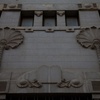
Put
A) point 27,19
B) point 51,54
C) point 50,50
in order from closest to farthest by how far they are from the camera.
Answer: point 51,54 → point 50,50 → point 27,19

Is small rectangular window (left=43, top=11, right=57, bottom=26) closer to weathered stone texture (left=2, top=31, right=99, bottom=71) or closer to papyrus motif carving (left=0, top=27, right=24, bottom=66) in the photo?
weathered stone texture (left=2, top=31, right=99, bottom=71)

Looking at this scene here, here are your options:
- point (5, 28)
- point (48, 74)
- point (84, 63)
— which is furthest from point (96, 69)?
point (5, 28)

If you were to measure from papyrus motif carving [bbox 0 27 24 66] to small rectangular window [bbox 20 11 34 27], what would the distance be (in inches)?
61.7

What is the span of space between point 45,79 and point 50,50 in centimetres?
204

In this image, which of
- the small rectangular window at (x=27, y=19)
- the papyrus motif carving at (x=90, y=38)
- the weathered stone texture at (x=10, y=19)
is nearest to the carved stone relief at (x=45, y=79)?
the papyrus motif carving at (x=90, y=38)

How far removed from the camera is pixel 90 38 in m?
13.0

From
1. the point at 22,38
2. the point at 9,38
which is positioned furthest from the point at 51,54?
the point at 9,38

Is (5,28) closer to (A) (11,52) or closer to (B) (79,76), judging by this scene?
(A) (11,52)

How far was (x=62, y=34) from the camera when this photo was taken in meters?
13.5

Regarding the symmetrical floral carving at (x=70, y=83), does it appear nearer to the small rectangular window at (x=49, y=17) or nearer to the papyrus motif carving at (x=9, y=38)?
the papyrus motif carving at (x=9, y=38)

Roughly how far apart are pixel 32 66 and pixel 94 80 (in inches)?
120

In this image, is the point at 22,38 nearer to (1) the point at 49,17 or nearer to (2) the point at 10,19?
(2) the point at 10,19

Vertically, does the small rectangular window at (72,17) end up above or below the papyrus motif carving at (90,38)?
above

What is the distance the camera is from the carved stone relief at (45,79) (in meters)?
10.9
